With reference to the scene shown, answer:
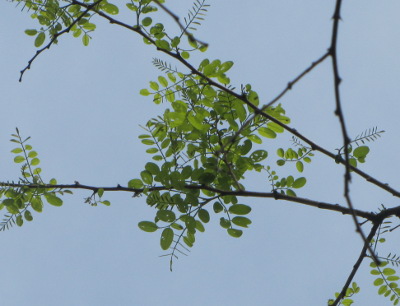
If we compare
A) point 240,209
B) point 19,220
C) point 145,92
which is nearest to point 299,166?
point 240,209

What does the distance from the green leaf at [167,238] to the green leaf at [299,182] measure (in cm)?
81

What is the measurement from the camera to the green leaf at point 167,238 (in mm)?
3309

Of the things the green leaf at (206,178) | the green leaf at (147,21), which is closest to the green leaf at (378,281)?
the green leaf at (206,178)

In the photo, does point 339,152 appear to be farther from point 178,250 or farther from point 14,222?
point 14,222

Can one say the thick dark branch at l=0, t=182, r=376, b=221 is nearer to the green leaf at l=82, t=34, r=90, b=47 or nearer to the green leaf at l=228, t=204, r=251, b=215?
the green leaf at l=228, t=204, r=251, b=215

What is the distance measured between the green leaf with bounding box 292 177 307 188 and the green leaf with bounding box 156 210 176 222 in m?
0.78

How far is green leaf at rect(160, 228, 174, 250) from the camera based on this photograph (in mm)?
3309

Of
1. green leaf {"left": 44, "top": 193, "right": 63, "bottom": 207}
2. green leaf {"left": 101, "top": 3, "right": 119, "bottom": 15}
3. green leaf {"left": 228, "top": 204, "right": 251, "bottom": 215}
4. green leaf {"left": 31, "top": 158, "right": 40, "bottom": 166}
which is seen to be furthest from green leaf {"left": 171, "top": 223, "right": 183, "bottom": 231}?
green leaf {"left": 101, "top": 3, "right": 119, "bottom": 15}

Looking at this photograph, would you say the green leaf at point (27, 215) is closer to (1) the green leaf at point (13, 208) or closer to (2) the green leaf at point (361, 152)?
(1) the green leaf at point (13, 208)

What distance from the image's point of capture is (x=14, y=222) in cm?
364

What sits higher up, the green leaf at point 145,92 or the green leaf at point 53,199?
the green leaf at point 145,92

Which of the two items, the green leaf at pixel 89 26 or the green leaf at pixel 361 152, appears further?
the green leaf at pixel 89 26

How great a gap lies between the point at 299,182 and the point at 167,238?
34.2 inches

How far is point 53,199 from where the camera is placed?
Result: 12.0 ft
